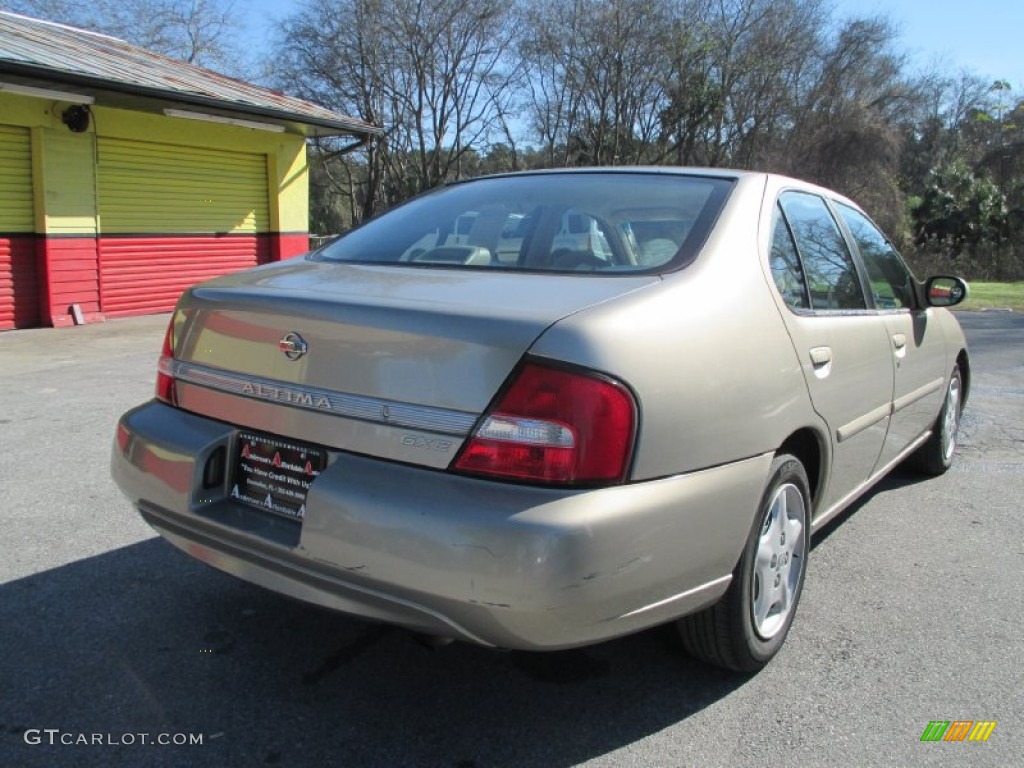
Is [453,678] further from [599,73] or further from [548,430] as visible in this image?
[599,73]

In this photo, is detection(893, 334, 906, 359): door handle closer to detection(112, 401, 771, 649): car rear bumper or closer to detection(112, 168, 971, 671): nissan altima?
detection(112, 168, 971, 671): nissan altima

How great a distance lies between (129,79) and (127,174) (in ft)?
6.29

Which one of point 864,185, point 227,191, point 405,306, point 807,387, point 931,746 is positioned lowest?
point 931,746

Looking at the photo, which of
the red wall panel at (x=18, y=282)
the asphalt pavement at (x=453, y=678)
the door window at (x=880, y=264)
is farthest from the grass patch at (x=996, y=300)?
the red wall panel at (x=18, y=282)

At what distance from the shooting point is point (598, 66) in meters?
37.4

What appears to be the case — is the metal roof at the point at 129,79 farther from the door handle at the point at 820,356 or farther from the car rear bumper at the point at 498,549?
the door handle at the point at 820,356

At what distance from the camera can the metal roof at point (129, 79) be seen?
10000 millimetres

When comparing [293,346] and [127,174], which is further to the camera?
[127,174]

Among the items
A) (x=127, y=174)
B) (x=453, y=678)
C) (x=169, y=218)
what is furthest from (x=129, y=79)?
(x=453, y=678)

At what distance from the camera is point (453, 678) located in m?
2.72

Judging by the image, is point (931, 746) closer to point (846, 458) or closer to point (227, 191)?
point (846, 458)

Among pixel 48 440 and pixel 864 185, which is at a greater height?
pixel 864 185

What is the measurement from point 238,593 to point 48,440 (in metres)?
3.02

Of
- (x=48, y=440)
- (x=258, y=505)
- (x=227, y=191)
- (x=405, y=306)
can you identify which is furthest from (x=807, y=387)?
(x=227, y=191)
